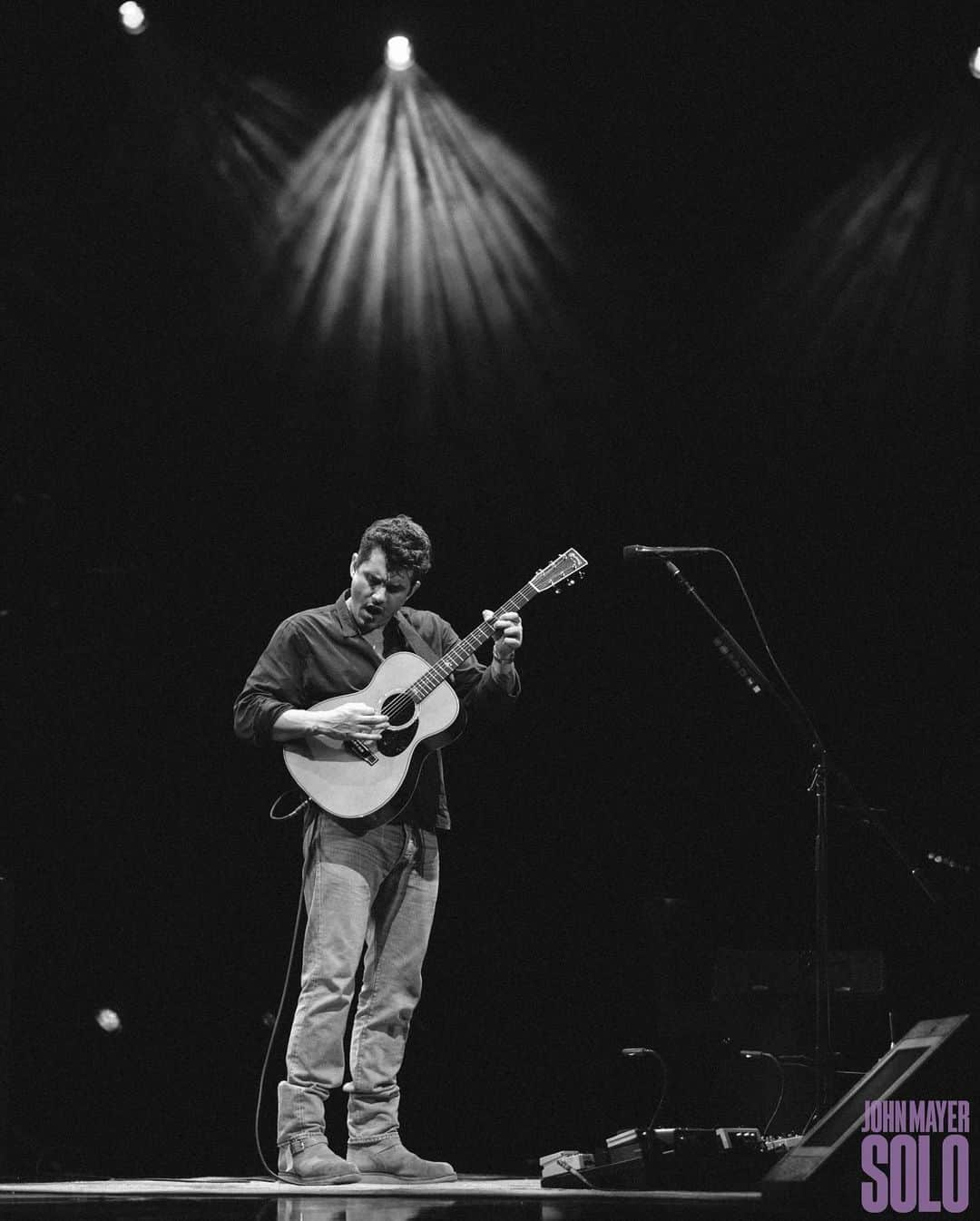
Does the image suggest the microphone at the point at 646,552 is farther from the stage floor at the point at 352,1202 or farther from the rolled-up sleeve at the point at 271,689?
the stage floor at the point at 352,1202

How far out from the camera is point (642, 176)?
6.27m

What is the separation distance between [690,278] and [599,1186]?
12.5 feet

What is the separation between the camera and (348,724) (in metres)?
4.29

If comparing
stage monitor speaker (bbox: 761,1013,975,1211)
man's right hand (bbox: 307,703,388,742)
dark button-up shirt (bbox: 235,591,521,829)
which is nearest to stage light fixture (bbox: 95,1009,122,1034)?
dark button-up shirt (bbox: 235,591,521,829)

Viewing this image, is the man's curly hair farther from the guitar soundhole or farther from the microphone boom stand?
the microphone boom stand

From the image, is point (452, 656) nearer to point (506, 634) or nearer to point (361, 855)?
point (506, 634)

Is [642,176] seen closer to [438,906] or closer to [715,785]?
[715,785]

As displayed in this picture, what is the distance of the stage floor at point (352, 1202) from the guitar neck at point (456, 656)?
140 centimetres

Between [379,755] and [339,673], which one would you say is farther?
[339,673]

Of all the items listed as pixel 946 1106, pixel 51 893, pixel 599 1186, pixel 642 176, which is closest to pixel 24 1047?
pixel 51 893

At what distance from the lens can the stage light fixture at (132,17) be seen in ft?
19.7

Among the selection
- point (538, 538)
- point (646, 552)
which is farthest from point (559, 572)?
point (538, 538)

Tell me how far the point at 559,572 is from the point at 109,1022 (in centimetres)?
266

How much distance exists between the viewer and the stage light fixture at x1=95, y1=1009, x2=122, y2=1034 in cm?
571
